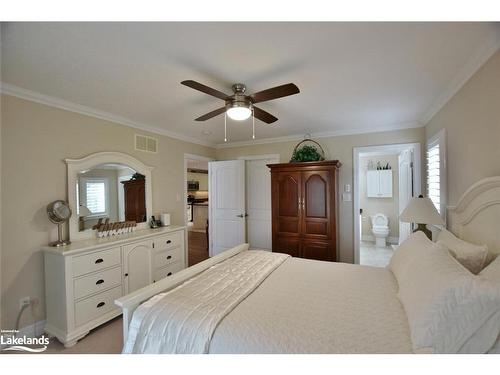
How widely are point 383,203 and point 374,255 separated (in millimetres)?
1525

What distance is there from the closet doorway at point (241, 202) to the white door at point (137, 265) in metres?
1.75

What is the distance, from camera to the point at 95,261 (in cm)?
217

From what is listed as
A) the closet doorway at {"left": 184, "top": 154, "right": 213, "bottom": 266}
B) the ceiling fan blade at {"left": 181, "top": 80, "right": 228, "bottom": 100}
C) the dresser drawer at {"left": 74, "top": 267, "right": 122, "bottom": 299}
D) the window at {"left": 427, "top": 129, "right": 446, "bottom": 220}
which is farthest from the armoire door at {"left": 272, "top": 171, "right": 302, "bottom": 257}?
the dresser drawer at {"left": 74, "top": 267, "right": 122, "bottom": 299}

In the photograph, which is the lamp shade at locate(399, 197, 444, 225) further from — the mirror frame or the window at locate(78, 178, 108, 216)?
the window at locate(78, 178, 108, 216)

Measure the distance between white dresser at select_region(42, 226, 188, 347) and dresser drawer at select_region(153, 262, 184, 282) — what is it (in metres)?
0.10

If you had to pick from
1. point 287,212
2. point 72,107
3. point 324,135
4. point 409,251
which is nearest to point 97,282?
point 72,107

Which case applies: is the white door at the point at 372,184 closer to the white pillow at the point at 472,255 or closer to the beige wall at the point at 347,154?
the beige wall at the point at 347,154

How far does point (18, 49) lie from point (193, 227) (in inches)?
251

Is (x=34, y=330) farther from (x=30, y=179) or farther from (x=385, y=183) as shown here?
(x=385, y=183)

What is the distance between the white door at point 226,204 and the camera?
4.14 m

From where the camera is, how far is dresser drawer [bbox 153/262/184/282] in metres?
2.83

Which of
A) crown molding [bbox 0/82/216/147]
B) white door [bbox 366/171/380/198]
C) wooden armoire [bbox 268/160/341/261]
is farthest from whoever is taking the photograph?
white door [bbox 366/171/380/198]

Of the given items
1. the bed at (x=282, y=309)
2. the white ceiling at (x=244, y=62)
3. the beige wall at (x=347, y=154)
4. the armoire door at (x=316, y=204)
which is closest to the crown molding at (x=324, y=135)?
the beige wall at (x=347, y=154)

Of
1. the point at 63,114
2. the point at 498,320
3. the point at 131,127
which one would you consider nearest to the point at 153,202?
the point at 131,127
